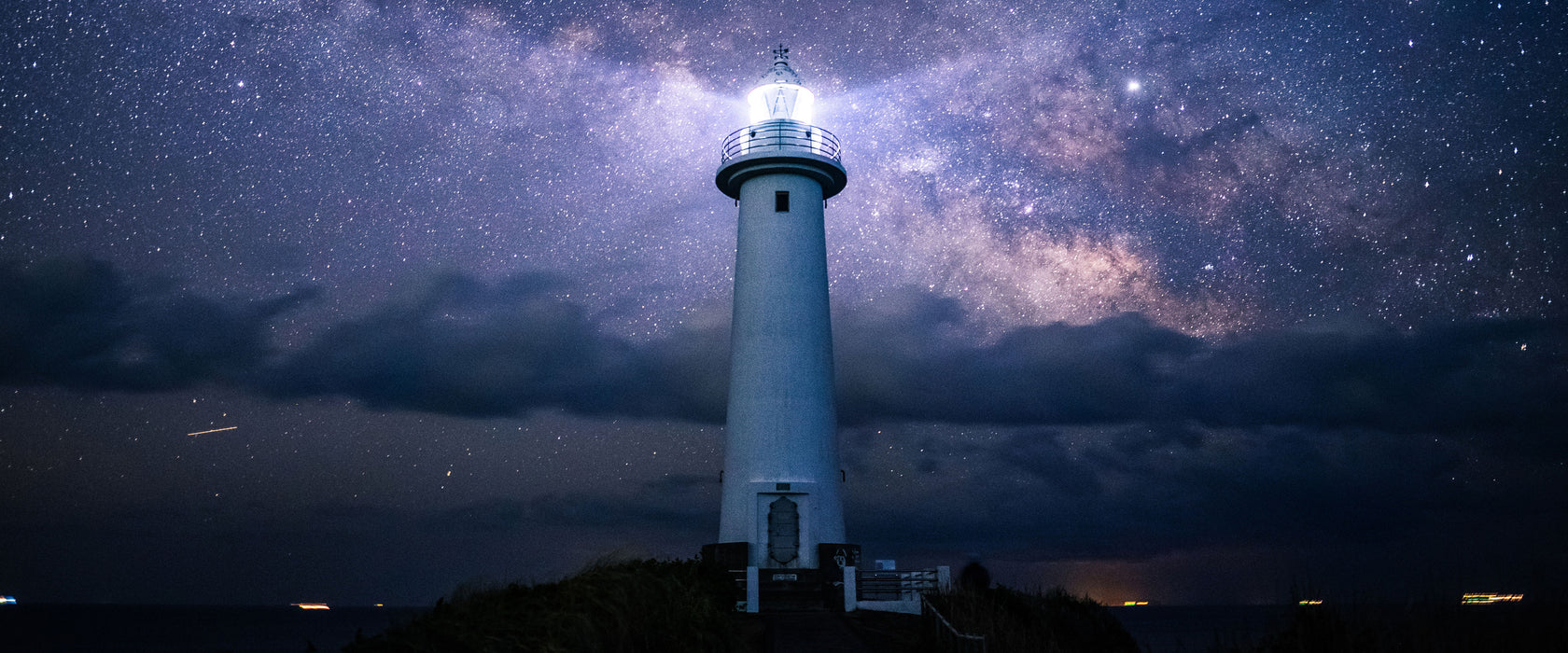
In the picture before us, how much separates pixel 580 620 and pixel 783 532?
601 inches

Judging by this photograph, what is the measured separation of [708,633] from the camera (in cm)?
1252

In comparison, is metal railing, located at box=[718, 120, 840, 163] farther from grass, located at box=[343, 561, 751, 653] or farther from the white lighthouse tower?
grass, located at box=[343, 561, 751, 653]

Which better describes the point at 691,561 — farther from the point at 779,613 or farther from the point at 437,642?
the point at 437,642

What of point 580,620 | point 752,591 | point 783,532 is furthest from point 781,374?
point 580,620

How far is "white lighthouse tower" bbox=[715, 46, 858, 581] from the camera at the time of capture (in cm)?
2444

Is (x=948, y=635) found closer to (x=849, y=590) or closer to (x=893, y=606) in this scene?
(x=893, y=606)

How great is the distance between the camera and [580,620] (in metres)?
9.44

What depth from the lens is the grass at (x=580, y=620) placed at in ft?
26.1

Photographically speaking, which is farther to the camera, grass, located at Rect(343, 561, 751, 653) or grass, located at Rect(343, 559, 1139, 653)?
grass, located at Rect(343, 559, 1139, 653)

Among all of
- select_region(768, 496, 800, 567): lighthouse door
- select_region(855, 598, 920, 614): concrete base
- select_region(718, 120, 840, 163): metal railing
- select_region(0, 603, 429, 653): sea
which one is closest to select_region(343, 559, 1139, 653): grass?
select_region(855, 598, 920, 614): concrete base

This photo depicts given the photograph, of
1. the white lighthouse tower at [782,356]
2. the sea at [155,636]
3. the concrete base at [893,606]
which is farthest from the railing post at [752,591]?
the sea at [155,636]

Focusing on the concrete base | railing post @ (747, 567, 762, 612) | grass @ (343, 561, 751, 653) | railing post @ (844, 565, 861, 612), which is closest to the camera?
grass @ (343, 561, 751, 653)

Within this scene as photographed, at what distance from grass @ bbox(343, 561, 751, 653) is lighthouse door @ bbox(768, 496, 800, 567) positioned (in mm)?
9179

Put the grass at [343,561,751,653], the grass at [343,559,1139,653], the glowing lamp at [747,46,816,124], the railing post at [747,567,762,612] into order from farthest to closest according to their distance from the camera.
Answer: the glowing lamp at [747,46,816,124], the railing post at [747,567,762,612], the grass at [343,559,1139,653], the grass at [343,561,751,653]
